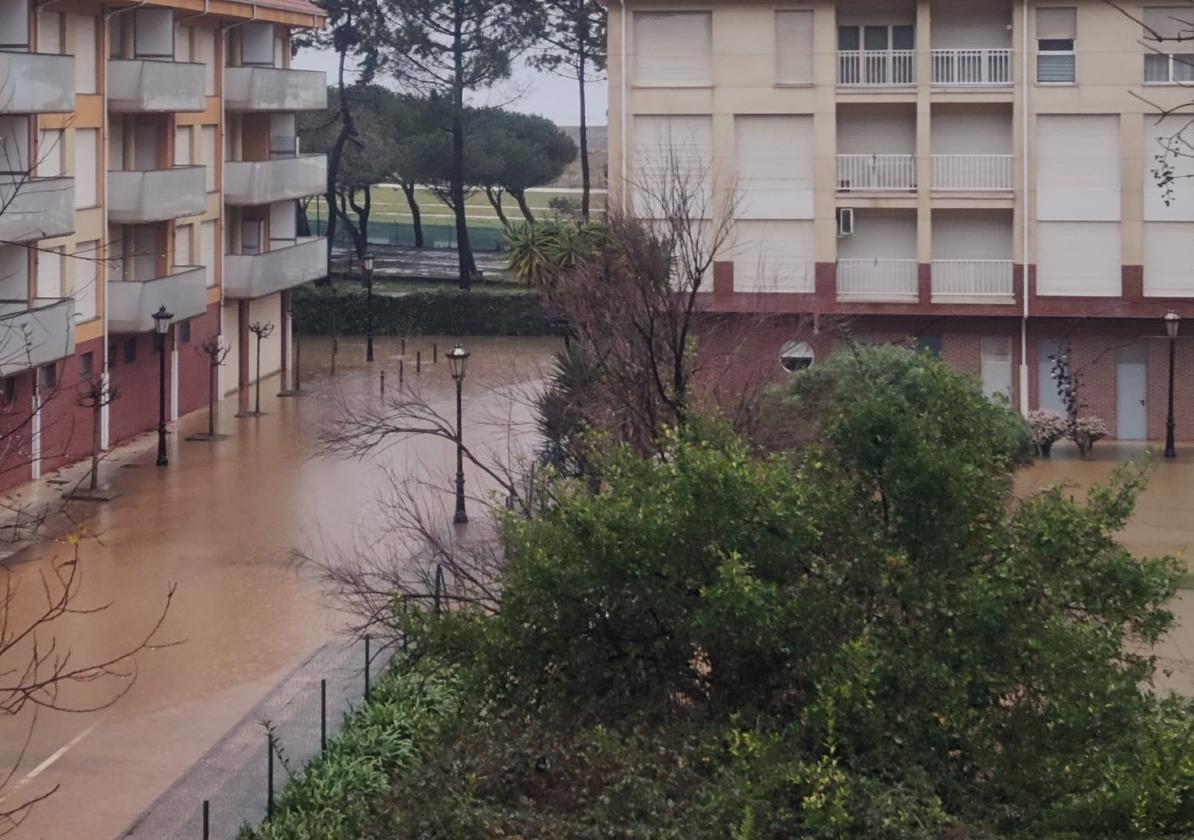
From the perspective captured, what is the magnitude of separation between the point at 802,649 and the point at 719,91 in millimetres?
29004

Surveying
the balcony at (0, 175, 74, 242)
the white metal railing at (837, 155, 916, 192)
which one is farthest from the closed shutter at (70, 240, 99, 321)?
the white metal railing at (837, 155, 916, 192)

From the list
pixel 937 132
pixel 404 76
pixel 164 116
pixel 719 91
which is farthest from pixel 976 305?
pixel 404 76

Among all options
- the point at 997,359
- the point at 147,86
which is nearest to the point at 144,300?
the point at 147,86

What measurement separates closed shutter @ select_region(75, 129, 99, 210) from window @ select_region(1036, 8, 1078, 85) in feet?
61.7

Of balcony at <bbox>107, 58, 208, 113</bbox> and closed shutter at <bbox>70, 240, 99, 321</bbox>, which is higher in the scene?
balcony at <bbox>107, 58, 208, 113</bbox>

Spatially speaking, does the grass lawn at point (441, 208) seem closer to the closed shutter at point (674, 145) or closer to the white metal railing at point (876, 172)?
the closed shutter at point (674, 145)

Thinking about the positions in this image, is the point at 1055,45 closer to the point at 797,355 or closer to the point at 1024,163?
the point at 1024,163

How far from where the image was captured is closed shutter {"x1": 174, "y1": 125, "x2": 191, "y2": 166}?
4078cm

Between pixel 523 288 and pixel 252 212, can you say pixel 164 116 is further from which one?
pixel 523 288

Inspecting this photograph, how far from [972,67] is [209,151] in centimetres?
1699

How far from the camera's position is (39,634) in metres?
23.1

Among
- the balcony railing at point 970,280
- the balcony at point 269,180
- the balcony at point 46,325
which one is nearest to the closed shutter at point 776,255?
the balcony railing at point 970,280

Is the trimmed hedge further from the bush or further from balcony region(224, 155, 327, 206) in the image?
→ the bush

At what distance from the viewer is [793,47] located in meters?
39.1
